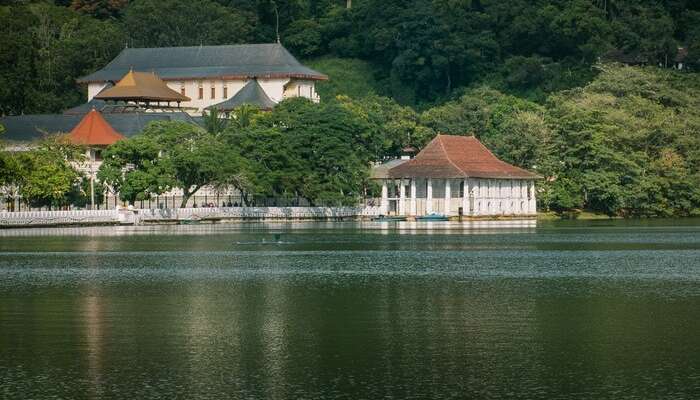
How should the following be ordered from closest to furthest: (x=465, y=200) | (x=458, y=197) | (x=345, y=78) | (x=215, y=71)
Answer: (x=465, y=200), (x=458, y=197), (x=215, y=71), (x=345, y=78)

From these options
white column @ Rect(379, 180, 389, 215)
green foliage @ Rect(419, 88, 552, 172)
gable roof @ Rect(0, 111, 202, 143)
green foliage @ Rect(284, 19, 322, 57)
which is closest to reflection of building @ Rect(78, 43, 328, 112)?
green foliage @ Rect(419, 88, 552, 172)

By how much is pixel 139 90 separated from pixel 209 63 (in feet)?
Answer: 46.9

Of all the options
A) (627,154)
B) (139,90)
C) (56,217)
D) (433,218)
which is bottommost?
(433,218)

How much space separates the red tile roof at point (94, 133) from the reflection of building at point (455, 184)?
20.9 meters

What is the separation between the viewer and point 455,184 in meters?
109

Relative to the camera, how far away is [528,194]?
11069cm

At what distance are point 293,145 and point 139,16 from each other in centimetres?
5130

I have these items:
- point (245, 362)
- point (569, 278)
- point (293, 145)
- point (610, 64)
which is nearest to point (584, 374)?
point (245, 362)

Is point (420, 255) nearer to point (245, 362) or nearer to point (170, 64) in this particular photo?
point (245, 362)

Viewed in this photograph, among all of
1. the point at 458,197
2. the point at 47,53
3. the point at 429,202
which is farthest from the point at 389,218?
the point at 47,53

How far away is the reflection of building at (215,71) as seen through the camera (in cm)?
13200

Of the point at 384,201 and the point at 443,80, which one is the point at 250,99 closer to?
the point at 384,201

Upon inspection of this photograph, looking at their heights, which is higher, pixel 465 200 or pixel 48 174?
pixel 48 174

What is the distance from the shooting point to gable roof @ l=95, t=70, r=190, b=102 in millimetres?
121000
